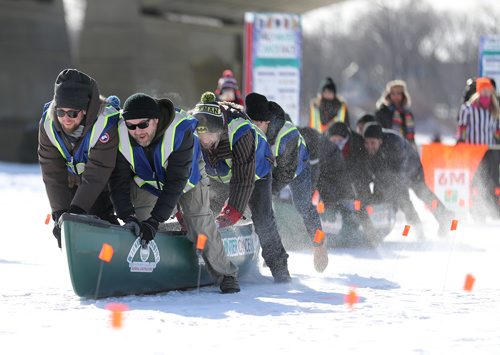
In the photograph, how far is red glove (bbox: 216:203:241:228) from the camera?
6.15 m

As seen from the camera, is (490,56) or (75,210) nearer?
(75,210)

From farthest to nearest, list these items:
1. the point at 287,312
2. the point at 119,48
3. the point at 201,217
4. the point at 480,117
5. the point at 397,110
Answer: the point at 119,48, the point at 480,117, the point at 397,110, the point at 201,217, the point at 287,312

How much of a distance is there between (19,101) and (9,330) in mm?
15905

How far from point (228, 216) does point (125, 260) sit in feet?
2.82

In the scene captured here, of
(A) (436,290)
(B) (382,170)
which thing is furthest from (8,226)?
(A) (436,290)

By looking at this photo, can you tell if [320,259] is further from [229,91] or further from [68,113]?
[229,91]

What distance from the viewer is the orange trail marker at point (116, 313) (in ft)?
15.3

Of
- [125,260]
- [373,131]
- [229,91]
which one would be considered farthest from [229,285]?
[229,91]

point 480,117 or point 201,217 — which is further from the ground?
point 480,117

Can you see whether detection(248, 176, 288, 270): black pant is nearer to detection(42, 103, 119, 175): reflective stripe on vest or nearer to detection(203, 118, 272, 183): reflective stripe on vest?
detection(203, 118, 272, 183): reflective stripe on vest

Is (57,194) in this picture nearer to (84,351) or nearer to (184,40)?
(84,351)

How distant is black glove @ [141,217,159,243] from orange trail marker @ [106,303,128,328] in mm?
418

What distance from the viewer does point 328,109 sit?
1191 cm

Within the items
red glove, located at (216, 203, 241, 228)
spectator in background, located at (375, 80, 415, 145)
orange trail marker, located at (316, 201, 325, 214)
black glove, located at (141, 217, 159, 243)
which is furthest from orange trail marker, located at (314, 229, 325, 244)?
spectator in background, located at (375, 80, 415, 145)
